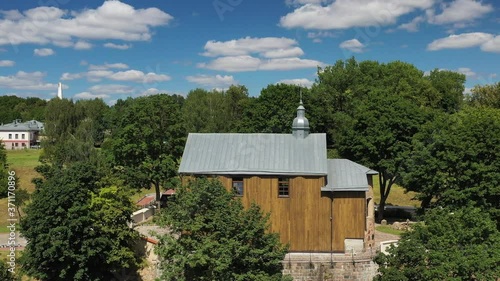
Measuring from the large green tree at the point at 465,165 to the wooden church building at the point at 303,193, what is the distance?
5.46 metres

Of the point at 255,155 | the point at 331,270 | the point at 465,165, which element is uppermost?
the point at 255,155

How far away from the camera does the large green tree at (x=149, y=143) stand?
3888 centimetres

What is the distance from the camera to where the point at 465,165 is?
1164 inches

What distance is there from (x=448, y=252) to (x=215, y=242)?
10302 millimetres

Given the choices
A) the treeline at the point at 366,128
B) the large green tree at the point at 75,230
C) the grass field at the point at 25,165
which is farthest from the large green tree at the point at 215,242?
the grass field at the point at 25,165

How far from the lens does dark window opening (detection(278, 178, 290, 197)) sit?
28594 mm

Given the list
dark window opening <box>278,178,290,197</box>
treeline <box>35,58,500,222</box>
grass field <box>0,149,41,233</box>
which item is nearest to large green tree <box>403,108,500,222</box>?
treeline <box>35,58,500,222</box>

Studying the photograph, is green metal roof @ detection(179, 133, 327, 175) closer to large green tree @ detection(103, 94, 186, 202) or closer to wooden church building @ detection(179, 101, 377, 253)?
wooden church building @ detection(179, 101, 377, 253)

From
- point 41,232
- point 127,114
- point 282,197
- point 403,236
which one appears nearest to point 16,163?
point 127,114

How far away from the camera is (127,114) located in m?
40.0

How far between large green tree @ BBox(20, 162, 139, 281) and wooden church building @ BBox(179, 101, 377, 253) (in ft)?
18.2

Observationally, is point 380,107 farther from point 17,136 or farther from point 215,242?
point 17,136

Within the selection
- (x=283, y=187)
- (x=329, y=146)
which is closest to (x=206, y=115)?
(x=329, y=146)

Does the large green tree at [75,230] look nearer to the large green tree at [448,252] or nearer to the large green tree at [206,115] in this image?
the large green tree at [448,252]
